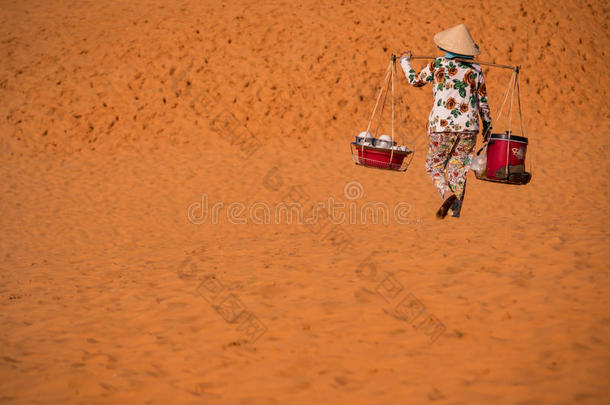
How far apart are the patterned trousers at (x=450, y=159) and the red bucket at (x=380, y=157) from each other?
61 cm

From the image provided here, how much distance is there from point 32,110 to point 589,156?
41.8ft

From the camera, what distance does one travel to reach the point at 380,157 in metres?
4.45

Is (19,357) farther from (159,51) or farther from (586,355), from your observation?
(159,51)

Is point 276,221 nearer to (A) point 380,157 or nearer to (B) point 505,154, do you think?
(A) point 380,157

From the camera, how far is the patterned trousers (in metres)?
4.82

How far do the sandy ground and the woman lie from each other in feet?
3.70

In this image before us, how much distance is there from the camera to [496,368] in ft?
9.28

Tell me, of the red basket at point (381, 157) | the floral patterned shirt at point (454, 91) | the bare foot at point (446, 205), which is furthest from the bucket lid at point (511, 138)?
the red basket at point (381, 157)

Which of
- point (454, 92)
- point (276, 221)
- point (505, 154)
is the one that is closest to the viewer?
point (505, 154)

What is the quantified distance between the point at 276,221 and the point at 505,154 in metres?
3.97

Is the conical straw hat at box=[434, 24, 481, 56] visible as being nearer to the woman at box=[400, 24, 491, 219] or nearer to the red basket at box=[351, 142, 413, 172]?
the woman at box=[400, 24, 491, 219]

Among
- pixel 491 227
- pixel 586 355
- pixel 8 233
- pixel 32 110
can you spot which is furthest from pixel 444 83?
pixel 32 110

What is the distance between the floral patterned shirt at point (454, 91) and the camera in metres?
4.60

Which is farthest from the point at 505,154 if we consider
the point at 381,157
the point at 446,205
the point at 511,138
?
the point at 381,157
